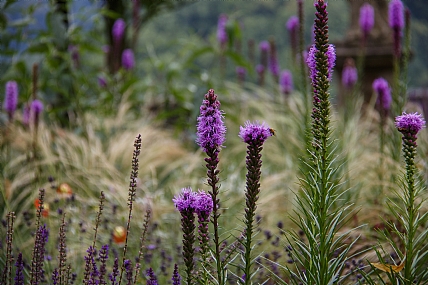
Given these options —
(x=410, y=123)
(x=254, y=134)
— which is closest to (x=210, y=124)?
(x=254, y=134)

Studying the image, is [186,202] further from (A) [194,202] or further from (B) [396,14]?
(B) [396,14]

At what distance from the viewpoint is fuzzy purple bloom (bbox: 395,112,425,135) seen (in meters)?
1.35

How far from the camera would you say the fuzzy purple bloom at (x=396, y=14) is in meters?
2.79

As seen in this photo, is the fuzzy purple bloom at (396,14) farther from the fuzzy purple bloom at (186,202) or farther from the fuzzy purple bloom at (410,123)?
the fuzzy purple bloom at (186,202)

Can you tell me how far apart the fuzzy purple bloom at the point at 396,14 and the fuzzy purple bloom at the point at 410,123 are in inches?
64.9

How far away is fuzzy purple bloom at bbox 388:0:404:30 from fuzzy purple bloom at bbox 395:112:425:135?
1649 mm

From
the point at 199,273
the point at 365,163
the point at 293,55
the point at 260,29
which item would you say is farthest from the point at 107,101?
the point at 260,29

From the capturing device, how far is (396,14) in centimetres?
282

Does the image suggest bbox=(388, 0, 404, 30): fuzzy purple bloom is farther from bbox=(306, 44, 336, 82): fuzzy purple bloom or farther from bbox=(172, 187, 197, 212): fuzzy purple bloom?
bbox=(172, 187, 197, 212): fuzzy purple bloom

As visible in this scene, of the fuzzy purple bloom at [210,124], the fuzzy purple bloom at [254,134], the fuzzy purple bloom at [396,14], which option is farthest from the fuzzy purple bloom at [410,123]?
the fuzzy purple bloom at [396,14]

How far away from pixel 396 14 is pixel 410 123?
5.52 ft

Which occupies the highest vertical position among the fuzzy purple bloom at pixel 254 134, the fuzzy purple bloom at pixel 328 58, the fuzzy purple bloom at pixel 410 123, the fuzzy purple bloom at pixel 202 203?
the fuzzy purple bloom at pixel 328 58

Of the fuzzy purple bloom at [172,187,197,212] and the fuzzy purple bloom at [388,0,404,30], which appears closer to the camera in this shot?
the fuzzy purple bloom at [172,187,197,212]

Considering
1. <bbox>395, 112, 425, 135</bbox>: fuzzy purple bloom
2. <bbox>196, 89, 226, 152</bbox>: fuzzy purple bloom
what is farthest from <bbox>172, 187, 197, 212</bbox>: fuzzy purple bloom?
<bbox>395, 112, 425, 135</bbox>: fuzzy purple bloom
